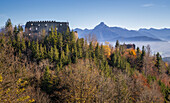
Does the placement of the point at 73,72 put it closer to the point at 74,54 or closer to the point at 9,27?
the point at 74,54

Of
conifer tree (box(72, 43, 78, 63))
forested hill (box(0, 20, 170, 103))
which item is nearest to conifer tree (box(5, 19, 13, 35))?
forested hill (box(0, 20, 170, 103))

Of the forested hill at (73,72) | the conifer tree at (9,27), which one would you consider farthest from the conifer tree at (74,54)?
the conifer tree at (9,27)

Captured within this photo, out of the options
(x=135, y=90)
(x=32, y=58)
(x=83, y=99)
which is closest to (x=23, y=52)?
(x=32, y=58)

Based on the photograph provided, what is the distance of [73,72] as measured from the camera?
3856cm

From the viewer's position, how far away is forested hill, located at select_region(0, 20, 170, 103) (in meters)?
29.2

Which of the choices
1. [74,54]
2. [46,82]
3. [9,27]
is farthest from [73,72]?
[9,27]

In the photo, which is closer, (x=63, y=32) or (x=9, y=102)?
(x=9, y=102)

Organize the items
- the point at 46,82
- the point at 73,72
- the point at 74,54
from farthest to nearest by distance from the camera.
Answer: the point at 74,54 → the point at 73,72 → the point at 46,82

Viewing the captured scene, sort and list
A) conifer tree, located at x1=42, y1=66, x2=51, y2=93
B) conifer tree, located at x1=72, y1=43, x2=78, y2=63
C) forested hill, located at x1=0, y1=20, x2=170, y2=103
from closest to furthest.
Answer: forested hill, located at x1=0, y1=20, x2=170, y2=103 → conifer tree, located at x1=42, y1=66, x2=51, y2=93 → conifer tree, located at x1=72, y1=43, x2=78, y2=63

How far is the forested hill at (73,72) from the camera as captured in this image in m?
29.2

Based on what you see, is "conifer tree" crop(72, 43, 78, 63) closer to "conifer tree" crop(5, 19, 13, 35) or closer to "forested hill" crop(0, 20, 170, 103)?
"forested hill" crop(0, 20, 170, 103)

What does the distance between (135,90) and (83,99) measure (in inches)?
1054

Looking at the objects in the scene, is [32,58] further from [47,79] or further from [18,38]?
[47,79]

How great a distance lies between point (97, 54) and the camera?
203 ft
